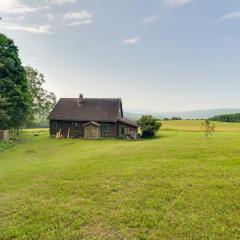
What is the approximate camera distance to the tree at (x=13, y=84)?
3847 centimetres

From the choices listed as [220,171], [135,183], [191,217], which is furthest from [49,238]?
[220,171]

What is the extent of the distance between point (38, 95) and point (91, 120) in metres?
19.7

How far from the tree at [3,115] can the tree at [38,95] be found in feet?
62.9

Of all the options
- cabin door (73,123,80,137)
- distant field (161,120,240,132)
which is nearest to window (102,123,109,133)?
cabin door (73,123,80,137)

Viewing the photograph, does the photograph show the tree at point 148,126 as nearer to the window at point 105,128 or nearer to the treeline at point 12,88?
the window at point 105,128

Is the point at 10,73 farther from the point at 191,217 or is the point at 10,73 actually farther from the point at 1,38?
the point at 191,217

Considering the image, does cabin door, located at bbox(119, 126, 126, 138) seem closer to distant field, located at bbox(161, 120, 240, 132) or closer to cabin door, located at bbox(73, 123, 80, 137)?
cabin door, located at bbox(73, 123, 80, 137)

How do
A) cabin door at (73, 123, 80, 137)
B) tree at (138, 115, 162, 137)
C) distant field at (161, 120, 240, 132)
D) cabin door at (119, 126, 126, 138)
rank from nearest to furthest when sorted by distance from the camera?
1. tree at (138, 115, 162, 137)
2. cabin door at (119, 126, 126, 138)
3. cabin door at (73, 123, 80, 137)
4. distant field at (161, 120, 240, 132)

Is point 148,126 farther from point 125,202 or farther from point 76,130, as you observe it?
point 125,202

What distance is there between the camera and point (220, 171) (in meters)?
13.6

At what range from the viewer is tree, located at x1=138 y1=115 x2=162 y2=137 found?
151 ft

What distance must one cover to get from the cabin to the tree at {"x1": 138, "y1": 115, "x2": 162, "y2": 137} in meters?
1.09

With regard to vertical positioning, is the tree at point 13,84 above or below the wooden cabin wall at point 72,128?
above

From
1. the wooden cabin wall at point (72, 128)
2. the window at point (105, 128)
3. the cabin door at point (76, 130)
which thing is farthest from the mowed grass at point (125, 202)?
the cabin door at point (76, 130)
